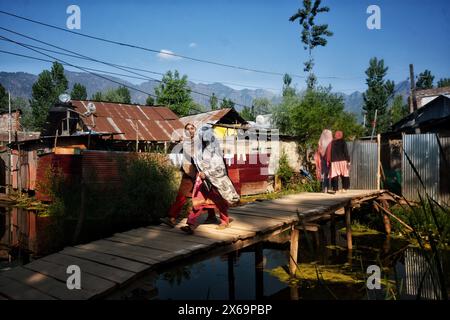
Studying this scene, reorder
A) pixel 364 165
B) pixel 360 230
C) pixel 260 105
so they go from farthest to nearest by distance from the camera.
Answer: pixel 260 105 < pixel 364 165 < pixel 360 230

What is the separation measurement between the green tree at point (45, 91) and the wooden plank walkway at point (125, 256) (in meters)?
49.2

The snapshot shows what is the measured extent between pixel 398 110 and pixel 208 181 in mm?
49927

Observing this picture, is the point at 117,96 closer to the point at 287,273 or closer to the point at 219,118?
the point at 219,118

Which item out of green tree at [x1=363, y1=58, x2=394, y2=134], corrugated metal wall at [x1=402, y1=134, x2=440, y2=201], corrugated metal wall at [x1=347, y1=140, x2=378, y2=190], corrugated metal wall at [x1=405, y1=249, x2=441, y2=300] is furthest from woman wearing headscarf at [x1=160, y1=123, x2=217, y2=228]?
green tree at [x1=363, y1=58, x2=394, y2=134]

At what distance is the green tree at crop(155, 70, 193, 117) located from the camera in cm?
3481

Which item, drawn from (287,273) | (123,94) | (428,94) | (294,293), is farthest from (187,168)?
(123,94)

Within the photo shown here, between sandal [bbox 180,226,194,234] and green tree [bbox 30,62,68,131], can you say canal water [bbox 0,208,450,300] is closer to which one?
sandal [bbox 180,226,194,234]

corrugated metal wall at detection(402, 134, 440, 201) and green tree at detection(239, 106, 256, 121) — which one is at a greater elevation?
green tree at detection(239, 106, 256, 121)

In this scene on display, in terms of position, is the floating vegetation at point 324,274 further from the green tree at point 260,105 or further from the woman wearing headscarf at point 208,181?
the green tree at point 260,105

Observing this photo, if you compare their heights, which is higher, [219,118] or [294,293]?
[219,118]

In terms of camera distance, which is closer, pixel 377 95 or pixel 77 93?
pixel 377 95

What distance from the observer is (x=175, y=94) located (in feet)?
115

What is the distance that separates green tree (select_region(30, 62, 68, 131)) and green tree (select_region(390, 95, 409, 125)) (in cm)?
4945

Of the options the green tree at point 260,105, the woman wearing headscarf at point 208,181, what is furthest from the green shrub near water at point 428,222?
the green tree at point 260,105
